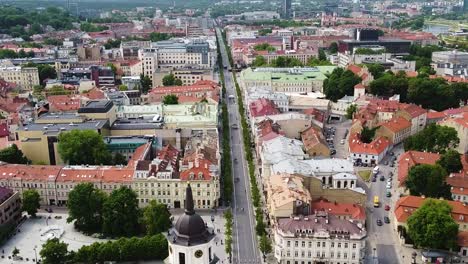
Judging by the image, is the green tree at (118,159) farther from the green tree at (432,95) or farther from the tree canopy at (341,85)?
the green tree at (432,95)

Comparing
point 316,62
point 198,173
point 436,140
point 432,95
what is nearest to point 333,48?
point 316,62

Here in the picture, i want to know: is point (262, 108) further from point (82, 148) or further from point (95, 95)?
point (95, 95)

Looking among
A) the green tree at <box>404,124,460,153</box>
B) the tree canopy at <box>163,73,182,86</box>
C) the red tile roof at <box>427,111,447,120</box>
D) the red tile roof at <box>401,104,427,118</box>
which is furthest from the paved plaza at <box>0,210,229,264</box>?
the tree canopy at <box>163,73,182,86</box>

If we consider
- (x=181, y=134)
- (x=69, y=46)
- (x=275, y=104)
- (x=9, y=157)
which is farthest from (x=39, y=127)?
(x=69, y=46)

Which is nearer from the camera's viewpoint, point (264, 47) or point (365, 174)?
point (365, 174)

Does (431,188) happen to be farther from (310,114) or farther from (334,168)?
(310,114)

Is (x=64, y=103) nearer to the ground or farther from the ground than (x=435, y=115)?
farther from the ground
